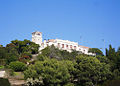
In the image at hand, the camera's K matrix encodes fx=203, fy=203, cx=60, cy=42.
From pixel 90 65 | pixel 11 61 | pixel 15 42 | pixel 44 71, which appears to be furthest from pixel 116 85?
pixel 15 42

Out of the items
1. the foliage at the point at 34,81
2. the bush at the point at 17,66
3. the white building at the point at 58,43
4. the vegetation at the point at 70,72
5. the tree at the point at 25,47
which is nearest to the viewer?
the foliage at the point at 34,81

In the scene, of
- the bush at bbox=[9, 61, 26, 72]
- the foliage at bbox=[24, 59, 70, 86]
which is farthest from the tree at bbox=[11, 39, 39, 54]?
the foliage at bbox=[24, 59, 70, 86]

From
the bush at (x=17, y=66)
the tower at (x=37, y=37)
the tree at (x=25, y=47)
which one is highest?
the tower at (x=37, y=37)

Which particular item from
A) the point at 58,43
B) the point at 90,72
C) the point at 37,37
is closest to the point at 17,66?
the point at 90,72

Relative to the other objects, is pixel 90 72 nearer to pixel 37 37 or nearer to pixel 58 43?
pixel 58 43

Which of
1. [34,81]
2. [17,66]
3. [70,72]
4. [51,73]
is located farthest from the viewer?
[17,66]

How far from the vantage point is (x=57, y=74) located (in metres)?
29.5

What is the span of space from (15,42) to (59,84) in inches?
1382

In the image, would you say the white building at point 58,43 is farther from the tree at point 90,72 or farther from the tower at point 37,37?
the tree at point 90,72

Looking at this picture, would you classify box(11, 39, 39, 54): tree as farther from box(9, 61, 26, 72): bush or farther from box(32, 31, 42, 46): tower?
box(9, 61, 26, 72): bush

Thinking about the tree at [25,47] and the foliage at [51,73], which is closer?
the foliage at [51,73]

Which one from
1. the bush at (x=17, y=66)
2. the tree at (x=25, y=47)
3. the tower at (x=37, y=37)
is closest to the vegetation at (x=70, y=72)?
the bush at (x=17, y=66)

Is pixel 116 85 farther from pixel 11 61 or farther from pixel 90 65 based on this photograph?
pixel 11 61

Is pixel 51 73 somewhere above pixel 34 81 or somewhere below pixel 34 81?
above
